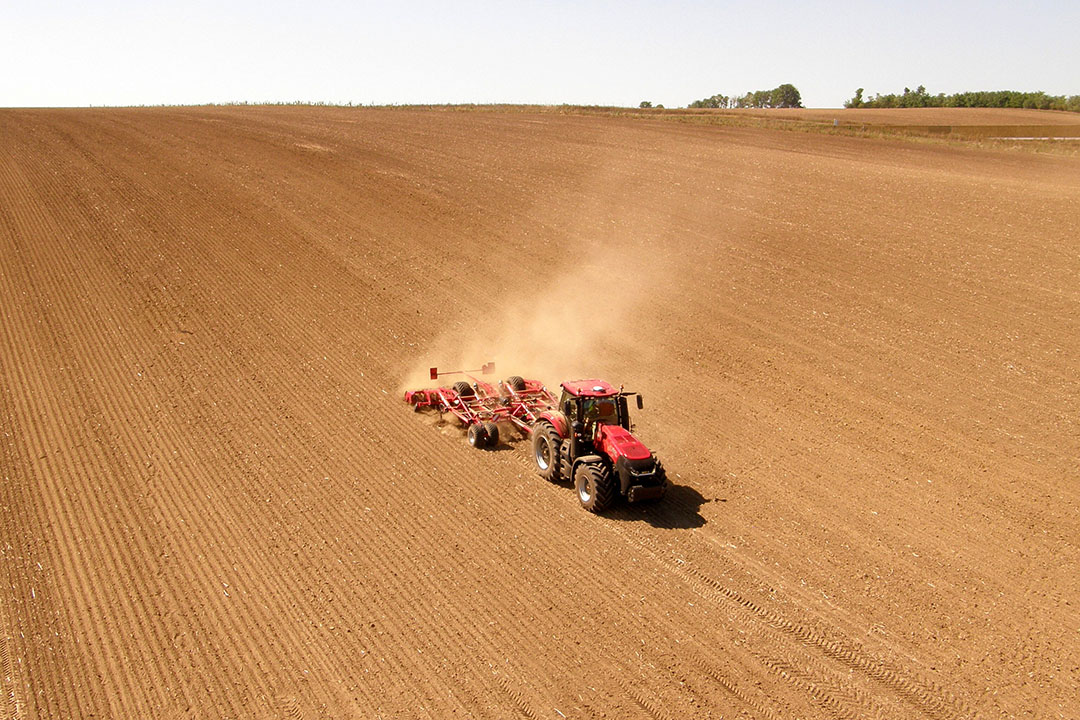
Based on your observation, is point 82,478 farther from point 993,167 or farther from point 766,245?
point 993,167

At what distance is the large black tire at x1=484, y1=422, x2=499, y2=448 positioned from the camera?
1540 centimetres

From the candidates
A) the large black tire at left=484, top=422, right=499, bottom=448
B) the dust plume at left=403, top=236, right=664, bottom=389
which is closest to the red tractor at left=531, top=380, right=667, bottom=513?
→ the large black tire at left=484, top=422, right=499, bottom=448

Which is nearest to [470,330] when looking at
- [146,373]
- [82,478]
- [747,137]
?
[146,373]

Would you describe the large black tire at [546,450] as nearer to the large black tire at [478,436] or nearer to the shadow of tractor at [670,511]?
the large black tire at [478,436]

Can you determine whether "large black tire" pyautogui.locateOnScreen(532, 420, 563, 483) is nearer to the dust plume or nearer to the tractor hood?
the tractor hood

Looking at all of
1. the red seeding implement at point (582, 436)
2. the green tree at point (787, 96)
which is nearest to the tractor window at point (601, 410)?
the red seeding implement at point (582, 436)

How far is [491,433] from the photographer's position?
15.4 meters

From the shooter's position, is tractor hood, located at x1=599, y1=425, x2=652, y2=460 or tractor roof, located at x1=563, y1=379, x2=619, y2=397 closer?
tractor hood, located at x1=599, y1=425, x2=652, y2=460

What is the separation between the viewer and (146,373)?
59.8ft

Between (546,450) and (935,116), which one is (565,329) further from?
(935,116)

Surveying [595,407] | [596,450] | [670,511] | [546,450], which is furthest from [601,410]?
[670,511]

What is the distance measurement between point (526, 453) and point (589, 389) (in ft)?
7.91

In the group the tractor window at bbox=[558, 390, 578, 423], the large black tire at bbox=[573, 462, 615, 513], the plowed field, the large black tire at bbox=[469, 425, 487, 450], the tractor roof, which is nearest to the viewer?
the plowed field

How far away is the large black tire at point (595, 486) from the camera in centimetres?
1269
